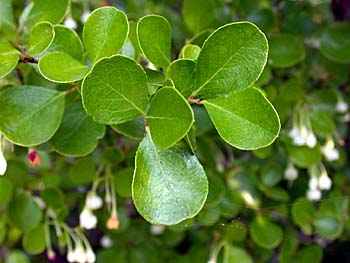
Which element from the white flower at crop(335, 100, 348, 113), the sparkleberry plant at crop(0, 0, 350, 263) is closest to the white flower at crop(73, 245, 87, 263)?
the sparkleberry plant at crop(0, 0, 350, 263)

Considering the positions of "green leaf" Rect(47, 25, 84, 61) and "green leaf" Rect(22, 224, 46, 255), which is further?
"green leaf" Rect(22, 224, 46, 255)

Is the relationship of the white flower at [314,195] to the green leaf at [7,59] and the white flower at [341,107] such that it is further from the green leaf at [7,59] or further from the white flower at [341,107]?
the green leaf at [7,59]

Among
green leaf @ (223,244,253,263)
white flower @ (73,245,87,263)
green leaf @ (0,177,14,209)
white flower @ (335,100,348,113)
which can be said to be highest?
green leaf @ (0,177,14,209)

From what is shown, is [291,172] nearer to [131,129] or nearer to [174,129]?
[131,129]

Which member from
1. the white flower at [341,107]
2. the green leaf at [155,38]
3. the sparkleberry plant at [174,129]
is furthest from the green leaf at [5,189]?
the white flower at [341,107]

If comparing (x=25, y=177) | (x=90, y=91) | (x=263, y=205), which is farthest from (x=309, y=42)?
(x=90, y=91)

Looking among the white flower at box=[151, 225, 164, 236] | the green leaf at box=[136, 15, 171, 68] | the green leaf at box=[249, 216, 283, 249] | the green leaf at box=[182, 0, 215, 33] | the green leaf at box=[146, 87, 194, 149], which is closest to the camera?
the green leaf at box=[146, 87, 194, 149]

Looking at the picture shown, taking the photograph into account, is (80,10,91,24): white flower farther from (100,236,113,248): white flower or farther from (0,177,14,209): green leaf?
(100,236,113,248): white flower
